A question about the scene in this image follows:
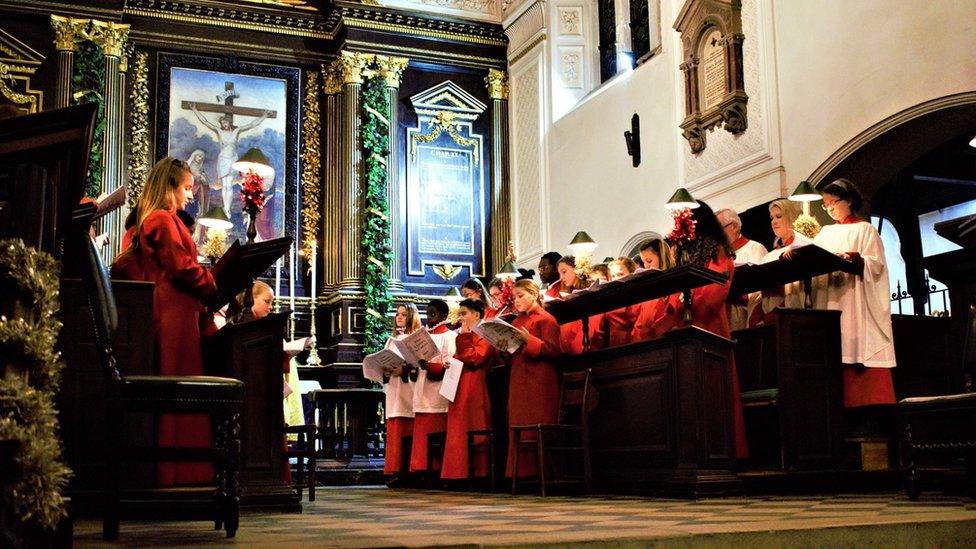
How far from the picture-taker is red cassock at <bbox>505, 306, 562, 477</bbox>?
320 inches

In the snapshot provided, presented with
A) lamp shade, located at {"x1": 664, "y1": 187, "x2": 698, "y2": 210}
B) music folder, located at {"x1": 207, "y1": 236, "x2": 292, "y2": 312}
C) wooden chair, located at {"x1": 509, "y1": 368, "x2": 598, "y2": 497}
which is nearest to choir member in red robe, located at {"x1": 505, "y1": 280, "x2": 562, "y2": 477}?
wooden chair, located at {"x1": 509, "y1": 368, "x2": 598, "y2": 497}

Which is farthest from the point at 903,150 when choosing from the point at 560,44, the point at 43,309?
the point at 43,309

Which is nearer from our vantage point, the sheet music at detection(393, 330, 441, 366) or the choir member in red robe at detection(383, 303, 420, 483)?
the sheet music at detection(393, 330, 441, 366)

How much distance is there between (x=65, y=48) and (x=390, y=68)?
4.19 meters

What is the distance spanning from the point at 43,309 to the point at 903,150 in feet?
28.1

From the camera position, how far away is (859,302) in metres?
7.80

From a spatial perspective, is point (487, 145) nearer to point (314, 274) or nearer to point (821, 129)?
point (314, 274)

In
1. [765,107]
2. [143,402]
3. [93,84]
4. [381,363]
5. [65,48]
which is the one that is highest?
[65,48]

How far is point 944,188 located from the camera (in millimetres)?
16125

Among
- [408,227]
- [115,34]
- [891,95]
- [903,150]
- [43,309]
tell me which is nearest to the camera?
[43,309]

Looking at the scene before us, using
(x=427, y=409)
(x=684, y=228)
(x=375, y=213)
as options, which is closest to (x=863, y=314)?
(x=684, y=228)

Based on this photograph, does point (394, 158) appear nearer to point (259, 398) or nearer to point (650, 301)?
point (650, 301)

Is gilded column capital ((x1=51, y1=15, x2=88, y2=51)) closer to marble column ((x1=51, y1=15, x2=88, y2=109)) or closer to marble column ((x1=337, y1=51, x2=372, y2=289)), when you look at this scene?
marble column ((x1=51, y1=15, x2=88, y2=109))

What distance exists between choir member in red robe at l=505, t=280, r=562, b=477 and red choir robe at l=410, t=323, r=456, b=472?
1.44 meters
